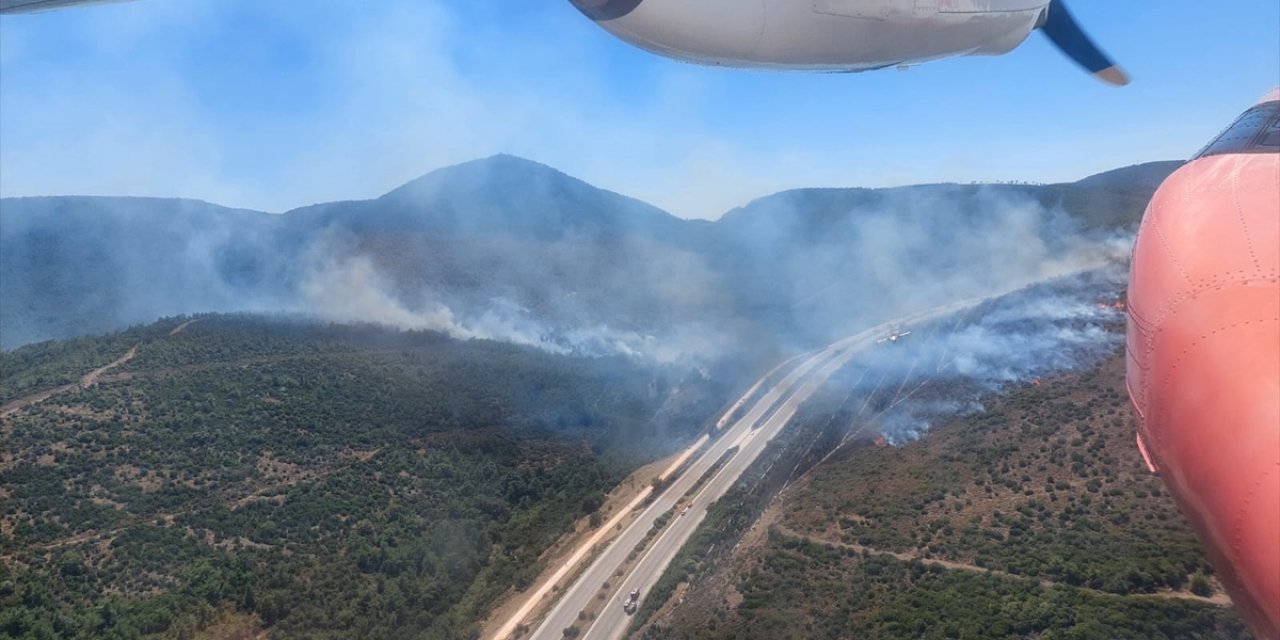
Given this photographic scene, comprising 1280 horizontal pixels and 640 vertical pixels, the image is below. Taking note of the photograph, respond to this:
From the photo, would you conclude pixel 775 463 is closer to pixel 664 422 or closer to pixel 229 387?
pixel 664 422

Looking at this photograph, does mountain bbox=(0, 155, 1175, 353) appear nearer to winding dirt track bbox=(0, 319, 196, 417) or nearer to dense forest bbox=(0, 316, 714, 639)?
dense forest bbox=(0, 316, 714, 639)

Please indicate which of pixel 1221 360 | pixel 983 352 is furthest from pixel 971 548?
pixel 983 352

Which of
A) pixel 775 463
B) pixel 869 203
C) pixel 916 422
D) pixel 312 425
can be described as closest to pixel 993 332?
pixel 916 422

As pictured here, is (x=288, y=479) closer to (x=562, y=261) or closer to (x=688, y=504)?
(x=688, y=504)

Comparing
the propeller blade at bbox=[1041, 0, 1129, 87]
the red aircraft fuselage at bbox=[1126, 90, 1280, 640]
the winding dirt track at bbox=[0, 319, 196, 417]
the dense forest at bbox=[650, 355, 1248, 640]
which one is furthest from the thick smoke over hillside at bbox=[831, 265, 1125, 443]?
the winding dirt track at bbox=[0, 319, 196, 417]

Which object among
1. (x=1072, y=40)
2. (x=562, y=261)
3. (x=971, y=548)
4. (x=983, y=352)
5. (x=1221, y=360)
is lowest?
(x=971, y=548)

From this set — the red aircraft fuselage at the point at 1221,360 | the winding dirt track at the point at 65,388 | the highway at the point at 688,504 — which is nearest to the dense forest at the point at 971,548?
the highway at the point at 688,504
